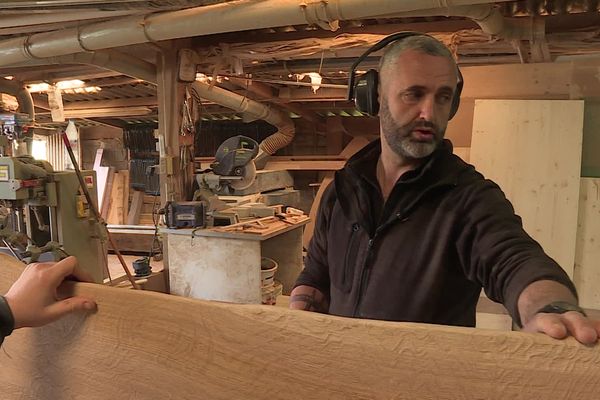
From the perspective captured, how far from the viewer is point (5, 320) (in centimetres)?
73

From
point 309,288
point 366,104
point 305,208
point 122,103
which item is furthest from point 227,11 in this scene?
point 305,208

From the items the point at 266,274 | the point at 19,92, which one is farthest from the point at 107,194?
the point at 266,274

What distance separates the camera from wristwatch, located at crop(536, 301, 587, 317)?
0.66 m

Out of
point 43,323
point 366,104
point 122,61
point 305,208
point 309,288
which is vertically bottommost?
point 305,208

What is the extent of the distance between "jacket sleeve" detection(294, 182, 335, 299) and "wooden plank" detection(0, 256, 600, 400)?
26.4 inches

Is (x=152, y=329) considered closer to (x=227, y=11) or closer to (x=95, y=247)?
(x=227, y=11)

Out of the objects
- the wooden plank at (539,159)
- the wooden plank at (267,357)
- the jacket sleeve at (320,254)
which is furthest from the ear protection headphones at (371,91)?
the wooden plank at (539,159)

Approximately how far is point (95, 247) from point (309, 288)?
2429mm

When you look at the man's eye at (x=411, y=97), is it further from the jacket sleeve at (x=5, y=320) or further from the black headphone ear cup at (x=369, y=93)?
the jacket sleeve at (x=5, y=320)

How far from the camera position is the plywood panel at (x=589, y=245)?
3.11 m

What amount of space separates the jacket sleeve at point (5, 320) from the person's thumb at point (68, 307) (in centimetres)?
5

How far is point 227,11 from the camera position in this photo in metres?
2.39

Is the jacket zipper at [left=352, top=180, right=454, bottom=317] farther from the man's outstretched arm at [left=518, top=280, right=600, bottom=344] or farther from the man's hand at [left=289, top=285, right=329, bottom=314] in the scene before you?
the man's outstretched arm at [left=518, top=280, right=600, bottom=344]

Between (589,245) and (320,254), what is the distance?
98.5 inches
